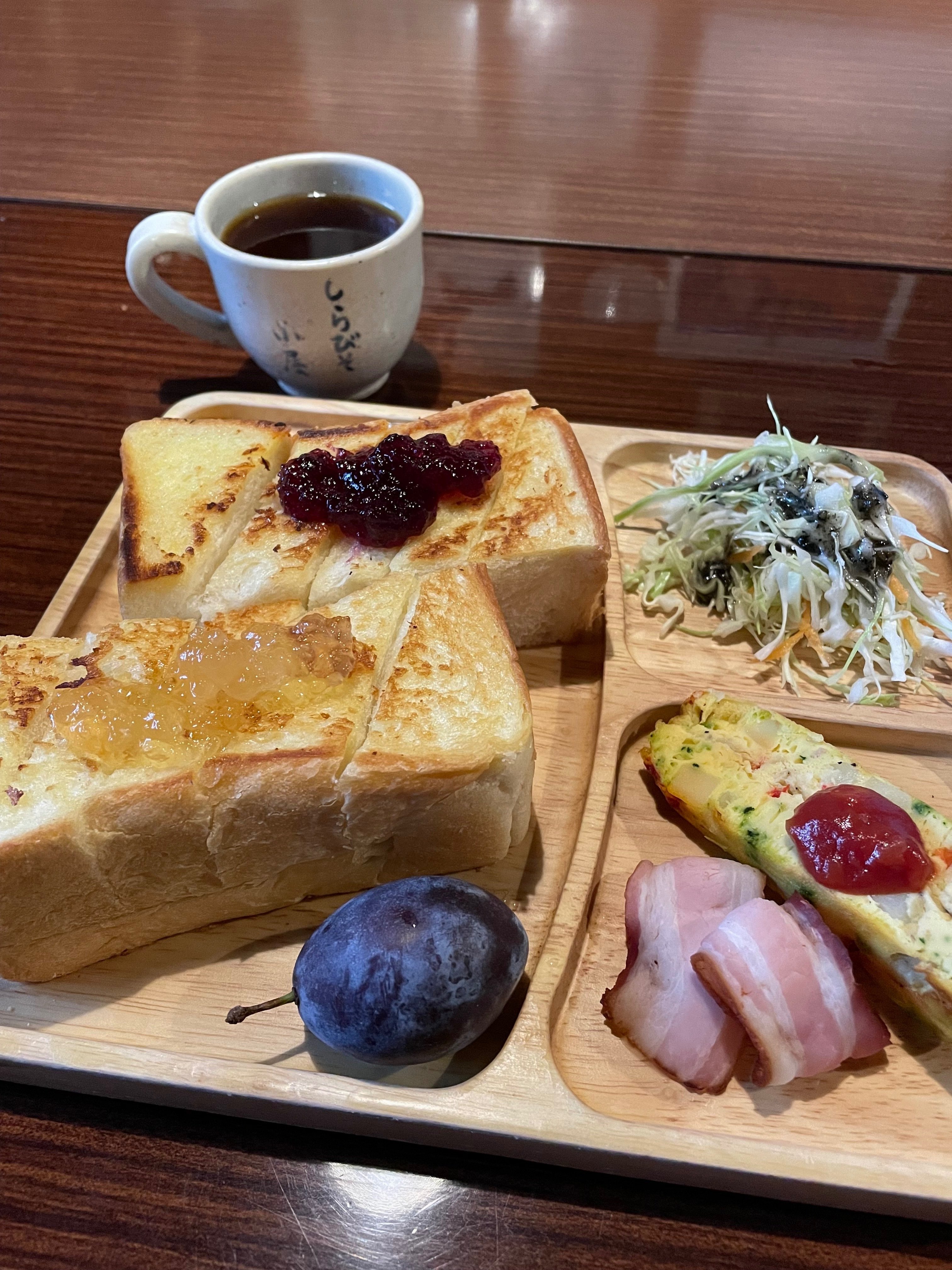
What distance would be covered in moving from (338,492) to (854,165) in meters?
3.25

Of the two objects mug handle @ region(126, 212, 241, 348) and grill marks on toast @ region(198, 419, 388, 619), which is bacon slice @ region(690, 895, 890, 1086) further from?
mug handle @ region(126, 212, 241, 348)

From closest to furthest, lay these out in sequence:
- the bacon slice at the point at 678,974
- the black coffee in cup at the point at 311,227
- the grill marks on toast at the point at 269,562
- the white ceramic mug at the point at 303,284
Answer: the bacon slice at the point at 678,974
the grill marks on toast at the point at 269,562
the white ceramic mug at the point at 303,284
the black coffee in cup at the point at 311,227

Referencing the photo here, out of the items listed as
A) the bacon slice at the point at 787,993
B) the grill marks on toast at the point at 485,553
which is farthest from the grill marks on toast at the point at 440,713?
the bacon slice at the point at 787,993

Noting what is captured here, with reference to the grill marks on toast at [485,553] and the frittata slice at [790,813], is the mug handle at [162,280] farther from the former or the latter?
the frittata slice at [790,813]

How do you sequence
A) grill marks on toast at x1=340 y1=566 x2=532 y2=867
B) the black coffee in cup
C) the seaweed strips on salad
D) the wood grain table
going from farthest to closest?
the black coffee in cup
the seaweed strips on salad
grill marks on toast at x1=340 y1=566 x2=532 y2=867
the wood grain table

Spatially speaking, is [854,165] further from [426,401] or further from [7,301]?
[7,301]

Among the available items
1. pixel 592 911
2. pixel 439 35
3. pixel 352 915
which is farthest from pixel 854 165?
pixel 352 915

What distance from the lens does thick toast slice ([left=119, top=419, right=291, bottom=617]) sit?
6.71 feet

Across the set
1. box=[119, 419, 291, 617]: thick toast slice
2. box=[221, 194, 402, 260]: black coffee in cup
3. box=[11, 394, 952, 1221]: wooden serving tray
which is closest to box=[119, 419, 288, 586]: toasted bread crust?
box=[119, 419, 291, 617]: thick toast slice

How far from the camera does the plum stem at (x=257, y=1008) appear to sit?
1.43 m

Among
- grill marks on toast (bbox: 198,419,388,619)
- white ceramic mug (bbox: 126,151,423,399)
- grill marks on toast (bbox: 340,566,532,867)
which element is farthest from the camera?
white ceramic mug (bbox: 126,151,423,399)

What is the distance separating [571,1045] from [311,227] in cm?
236

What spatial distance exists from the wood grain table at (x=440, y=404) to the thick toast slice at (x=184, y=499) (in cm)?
34

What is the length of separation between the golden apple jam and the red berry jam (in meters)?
0.36
